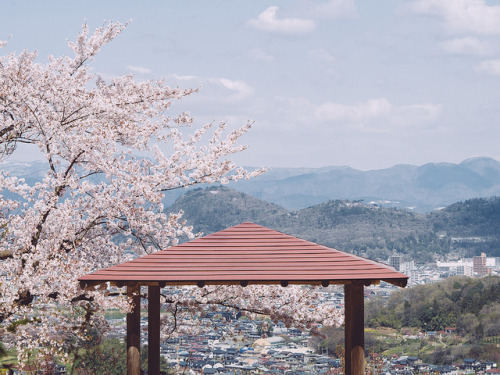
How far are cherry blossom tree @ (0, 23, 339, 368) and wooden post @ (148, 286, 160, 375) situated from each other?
1082 mm

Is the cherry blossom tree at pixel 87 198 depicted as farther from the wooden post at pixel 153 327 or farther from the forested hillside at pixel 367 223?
the forested hillside at pixel 367 223

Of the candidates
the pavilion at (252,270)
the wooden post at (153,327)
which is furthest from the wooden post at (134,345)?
the wooden post at (153,327)

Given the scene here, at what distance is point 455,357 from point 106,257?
41311 millimetres

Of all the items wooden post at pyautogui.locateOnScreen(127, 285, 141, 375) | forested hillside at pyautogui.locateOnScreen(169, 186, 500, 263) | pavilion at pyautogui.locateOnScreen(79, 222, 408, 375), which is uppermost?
forested hillside at pyautogui.locateOnScreen(169, 186, 500, 263)

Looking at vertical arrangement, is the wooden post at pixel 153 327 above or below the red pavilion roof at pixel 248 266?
below

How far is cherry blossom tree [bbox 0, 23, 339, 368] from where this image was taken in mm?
8750

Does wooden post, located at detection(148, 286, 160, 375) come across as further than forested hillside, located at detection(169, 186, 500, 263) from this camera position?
No

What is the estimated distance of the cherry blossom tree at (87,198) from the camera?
Answer: 28.7ft

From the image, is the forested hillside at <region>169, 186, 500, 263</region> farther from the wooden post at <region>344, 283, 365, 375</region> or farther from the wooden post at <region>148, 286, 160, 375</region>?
the wooden post at <region>344, 283, 365, 375</region>

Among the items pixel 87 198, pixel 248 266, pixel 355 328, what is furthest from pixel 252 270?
pixel 87 198

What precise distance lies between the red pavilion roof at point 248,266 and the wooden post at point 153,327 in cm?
67

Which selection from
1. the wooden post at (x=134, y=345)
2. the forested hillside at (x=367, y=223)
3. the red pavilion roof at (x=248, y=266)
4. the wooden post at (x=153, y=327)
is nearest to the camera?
the red pavilion roof at (x=248, y=266)

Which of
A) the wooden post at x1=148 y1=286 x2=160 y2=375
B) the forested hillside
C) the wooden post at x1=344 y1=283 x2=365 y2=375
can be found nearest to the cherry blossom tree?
the wooden post at x1=148 y1=286 x2=160 y2=375

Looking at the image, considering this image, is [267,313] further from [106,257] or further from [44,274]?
[44,274]
